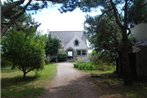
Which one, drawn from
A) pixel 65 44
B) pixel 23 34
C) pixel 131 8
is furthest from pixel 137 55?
pixel 65 44

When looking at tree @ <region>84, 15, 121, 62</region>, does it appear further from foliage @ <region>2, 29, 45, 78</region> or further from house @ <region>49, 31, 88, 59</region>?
house @ <region>49, 31, 88, 59</region>

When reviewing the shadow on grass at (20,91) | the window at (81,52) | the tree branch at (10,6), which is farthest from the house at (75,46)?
the tree branch at (10,6)

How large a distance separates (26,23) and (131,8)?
8.62 meters

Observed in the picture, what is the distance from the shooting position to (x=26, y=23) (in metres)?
28.6

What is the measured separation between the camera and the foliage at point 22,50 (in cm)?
3219

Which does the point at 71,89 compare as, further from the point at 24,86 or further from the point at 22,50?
the point at 22,50

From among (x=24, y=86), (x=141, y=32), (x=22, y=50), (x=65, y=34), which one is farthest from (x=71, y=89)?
(x=65, y=34)

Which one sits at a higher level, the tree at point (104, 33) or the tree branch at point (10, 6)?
the tree branch at point (10, 6)

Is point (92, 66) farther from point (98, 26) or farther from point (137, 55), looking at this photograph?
point (98, 26)

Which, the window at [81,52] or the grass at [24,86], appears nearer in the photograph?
the grass at [24,86]

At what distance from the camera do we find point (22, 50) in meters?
32.1

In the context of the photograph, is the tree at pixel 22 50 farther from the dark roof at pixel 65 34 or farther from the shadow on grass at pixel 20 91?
the dark roof at pixel 65 34

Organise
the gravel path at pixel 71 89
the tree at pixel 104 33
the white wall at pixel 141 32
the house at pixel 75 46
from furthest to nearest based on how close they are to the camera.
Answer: the house at pixel 75 46, the white wall at pixel 141 32, the tree at pixel 104 33, the gravel path at pixel 71 89

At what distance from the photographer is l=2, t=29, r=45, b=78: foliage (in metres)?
32.2
